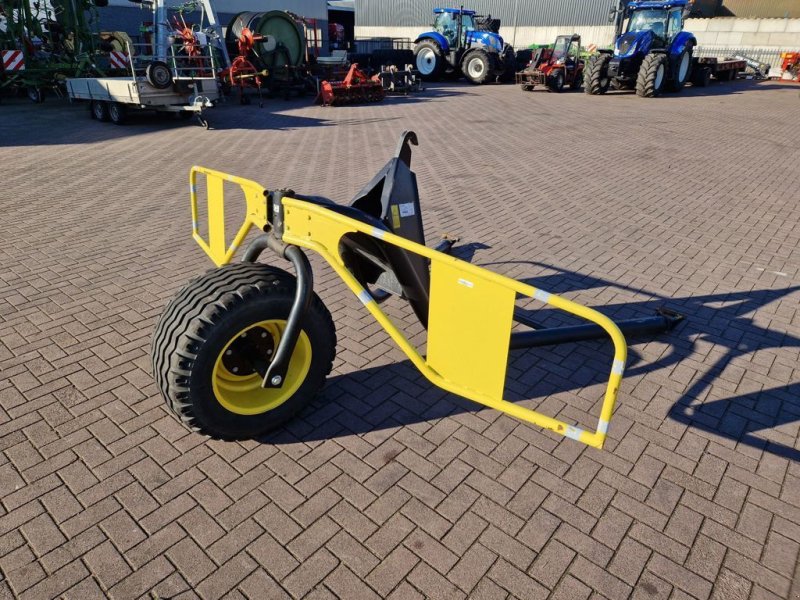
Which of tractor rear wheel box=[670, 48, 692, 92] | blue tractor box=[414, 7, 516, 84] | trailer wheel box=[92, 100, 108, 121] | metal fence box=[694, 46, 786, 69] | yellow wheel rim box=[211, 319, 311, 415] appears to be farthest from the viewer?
metal fence box=[694, 46, 786, 69]

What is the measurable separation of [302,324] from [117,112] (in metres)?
12.0

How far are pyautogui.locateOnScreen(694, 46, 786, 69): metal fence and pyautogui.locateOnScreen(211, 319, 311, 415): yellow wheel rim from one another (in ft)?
109

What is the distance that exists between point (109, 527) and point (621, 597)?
217 centimetres

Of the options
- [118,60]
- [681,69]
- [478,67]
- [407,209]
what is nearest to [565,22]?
[478,67]

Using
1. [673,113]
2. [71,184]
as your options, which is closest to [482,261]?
[71,184]

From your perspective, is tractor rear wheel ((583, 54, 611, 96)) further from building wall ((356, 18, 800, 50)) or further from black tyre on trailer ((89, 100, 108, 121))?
black tyre on trailer ((89, 100, 108, 121))

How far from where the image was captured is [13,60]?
47.6ft

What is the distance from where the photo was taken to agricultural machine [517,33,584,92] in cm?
1972

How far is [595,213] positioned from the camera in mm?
6906

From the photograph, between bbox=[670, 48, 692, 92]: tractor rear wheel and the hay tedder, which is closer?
the hay tedder

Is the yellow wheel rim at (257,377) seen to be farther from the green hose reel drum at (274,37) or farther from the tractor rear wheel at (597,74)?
the tractor rear wheel at (597,74)

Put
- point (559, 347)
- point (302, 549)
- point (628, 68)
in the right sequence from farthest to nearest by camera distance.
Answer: point (628, 68) < point (559, 347) < point (302, 549)

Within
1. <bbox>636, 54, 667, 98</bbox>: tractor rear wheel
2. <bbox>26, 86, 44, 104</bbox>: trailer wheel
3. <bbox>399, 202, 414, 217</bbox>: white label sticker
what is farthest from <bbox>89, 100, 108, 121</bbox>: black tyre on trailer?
<bbox>636, 54, 667, 98</bbox>: tractor rear wheel

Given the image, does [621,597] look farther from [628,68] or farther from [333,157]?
[628,68]
